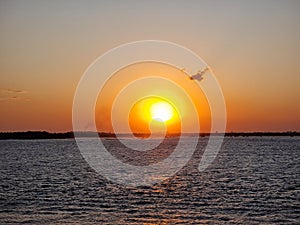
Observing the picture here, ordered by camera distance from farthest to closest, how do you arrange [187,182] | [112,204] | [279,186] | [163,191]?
[187,182], [279,186], [163,191], [112,204]

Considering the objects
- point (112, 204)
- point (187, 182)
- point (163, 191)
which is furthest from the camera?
point (187, 182)

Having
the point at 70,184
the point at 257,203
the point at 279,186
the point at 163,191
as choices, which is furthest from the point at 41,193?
the point at 279,186

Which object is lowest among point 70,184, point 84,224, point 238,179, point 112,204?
point 84,224

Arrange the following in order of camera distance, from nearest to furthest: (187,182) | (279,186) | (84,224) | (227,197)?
1. (84,224)
2. (227,197)
3. (279,186)
4. (187,182)

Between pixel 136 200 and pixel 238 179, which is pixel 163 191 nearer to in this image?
pixel 136 200

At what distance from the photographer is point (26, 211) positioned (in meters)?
34.5

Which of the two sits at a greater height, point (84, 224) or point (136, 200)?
point (136, 200)

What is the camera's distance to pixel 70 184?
5397cm

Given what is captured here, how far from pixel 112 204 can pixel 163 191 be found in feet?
31.6

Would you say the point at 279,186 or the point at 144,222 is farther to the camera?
the point at 279,186

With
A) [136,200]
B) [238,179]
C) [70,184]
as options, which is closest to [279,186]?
[238,179]

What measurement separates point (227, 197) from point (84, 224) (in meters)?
17.8

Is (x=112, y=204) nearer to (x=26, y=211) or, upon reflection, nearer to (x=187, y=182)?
(x=26, y=211)

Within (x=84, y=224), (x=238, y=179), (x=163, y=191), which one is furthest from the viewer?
(x=238, y=179)
